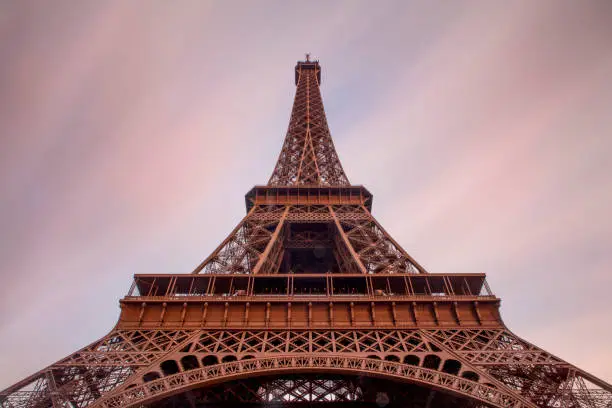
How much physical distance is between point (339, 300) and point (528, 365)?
6.71 meters

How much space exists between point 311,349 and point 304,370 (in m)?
1.13

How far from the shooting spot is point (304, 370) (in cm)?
1268

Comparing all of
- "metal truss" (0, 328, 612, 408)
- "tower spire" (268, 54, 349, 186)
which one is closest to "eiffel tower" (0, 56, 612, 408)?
"metal truss" (0, 328, 612, 408)

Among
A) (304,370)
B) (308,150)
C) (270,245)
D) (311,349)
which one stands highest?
(308,150)

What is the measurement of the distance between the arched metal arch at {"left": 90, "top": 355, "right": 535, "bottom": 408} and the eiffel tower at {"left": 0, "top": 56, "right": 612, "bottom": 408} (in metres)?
0.04

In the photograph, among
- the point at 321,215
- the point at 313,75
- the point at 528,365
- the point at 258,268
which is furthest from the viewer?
the point at 313,75

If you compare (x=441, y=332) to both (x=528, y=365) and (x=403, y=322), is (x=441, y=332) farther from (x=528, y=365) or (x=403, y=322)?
(x=528, y=365)

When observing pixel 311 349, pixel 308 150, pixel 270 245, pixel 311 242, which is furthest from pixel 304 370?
pixel 308 150

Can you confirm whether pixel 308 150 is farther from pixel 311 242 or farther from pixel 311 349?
pixel 311 349


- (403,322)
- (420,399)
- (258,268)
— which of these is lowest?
(420,399)

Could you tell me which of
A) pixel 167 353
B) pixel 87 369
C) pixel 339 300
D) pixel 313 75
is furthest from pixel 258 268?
pixel 313 75

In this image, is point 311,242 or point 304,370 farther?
point 311,242

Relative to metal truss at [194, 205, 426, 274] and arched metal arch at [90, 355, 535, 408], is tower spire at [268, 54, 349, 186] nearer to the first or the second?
metal truss at [194, 205, 426, 274]

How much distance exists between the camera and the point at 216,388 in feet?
55.0
